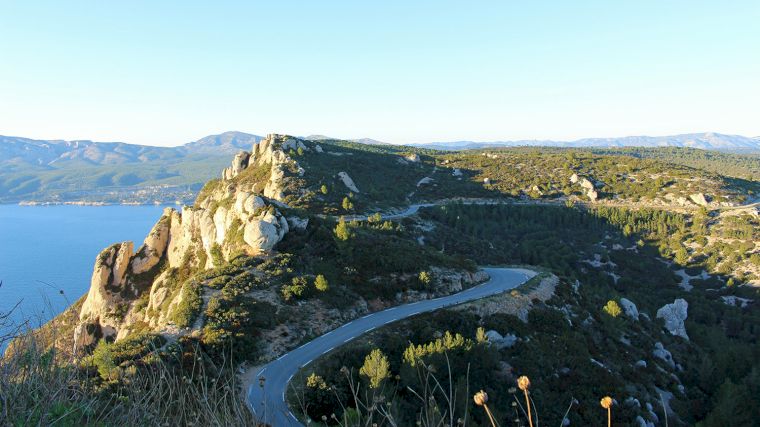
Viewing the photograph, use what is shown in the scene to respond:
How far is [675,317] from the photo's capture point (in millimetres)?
54406

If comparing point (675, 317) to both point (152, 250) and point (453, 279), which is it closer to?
point (453, 279)

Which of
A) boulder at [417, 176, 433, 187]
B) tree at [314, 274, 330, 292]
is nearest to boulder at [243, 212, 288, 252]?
tree at [314, 274, 330, 292]

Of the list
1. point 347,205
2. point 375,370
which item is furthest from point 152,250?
point 375,370

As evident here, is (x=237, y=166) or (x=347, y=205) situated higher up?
(x=237, y=166)

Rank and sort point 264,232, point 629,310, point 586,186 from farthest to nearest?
1. point 586,186
2. point 629,310
3. point 264,232

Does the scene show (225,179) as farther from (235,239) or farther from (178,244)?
(235,239)

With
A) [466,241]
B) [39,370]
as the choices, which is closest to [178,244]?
[466,241]

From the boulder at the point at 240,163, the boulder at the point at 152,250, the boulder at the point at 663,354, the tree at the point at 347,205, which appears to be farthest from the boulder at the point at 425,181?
the boulder at the point at 663,354

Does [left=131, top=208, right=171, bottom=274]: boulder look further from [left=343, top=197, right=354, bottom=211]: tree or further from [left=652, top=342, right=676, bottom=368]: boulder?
[left=652, top=342, right=676, bottom=368]: boulder

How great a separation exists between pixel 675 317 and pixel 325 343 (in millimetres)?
47233

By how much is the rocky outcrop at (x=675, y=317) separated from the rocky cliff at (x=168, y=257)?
45.9 meters

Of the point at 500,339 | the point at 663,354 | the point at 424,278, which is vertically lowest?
the point at 663,354

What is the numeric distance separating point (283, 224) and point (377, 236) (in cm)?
1144

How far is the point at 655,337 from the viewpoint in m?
46.9
